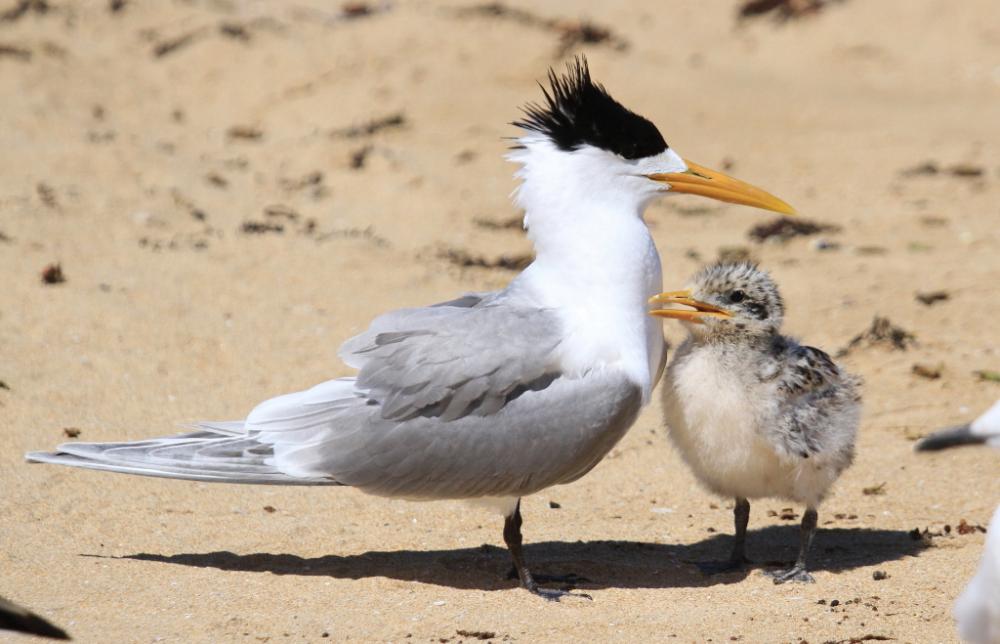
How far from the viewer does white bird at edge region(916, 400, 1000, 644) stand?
3539 mm

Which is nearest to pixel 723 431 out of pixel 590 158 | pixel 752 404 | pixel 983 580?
pixel 752 404

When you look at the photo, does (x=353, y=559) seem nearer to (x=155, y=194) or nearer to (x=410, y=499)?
(x=410, y=499)

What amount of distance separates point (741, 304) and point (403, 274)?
342 cm

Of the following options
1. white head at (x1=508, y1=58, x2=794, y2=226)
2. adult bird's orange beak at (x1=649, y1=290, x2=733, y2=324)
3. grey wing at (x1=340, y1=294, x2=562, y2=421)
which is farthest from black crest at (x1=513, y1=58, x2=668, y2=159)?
grey wing at (x1=340, y1=294, x2=562, y2=421)

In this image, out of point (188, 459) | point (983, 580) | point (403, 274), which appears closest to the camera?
point (983, 580)

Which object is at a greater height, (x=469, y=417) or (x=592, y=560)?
(x=469, y=417)

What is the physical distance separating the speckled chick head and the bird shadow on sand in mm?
877

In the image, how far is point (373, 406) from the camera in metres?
4.72

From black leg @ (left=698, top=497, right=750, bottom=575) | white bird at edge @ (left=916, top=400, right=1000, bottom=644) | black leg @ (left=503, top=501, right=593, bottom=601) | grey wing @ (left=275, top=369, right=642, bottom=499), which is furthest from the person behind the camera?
black leg @ (left=698, top=497, right=750, bottom=575)

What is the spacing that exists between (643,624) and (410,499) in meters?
0.99

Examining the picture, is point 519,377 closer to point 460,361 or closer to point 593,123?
point 460,361

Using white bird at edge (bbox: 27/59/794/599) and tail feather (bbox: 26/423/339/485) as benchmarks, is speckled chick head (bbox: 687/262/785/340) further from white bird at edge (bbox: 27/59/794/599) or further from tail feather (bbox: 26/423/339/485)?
tail feather (bbox: 26/423/339/485)

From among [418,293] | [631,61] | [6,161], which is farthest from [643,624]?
[631,61]

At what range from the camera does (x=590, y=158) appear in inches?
192
